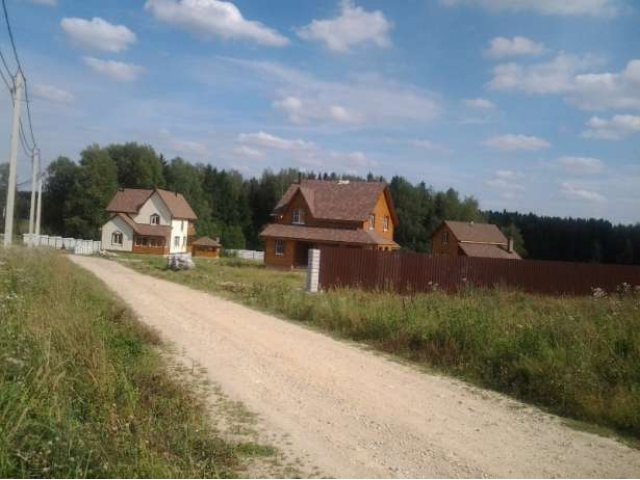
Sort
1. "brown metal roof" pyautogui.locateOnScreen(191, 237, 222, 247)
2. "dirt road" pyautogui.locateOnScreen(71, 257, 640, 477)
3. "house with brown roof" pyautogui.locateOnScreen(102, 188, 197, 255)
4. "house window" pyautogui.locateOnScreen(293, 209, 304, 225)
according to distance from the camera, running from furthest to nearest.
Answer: "brown metal roof" pyautogui.locateOnScreen(191, 237, 222, 247) → "house with brown roof" pyautogui.locateOnScreen(102, 188, 197, 255) → "house window" pyautogui.locateOnScreen(293, 209, 304, 225) → "dirt road" pyautogui.locateOnScreen(71, 257, 640, 477)

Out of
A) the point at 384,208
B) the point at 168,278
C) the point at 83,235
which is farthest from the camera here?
the point at 83,235

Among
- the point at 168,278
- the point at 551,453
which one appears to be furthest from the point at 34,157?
the point at 551,453

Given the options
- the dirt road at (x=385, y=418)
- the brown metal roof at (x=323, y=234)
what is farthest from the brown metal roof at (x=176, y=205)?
the dirt road at (x=385, y=418)

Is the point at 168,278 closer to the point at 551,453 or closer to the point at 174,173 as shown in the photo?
the point at 551,453

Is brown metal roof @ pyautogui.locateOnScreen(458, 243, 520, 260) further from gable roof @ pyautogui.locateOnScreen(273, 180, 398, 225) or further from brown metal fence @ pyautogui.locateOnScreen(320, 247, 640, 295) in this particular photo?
brown metal fence @ pyautogui.locateOnScreen(320, 247, 640, 295)

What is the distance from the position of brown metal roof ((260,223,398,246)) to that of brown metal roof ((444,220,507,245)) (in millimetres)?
23567

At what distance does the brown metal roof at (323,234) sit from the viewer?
1672 inches

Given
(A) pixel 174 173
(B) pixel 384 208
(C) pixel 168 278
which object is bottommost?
(C) pixel 168 278

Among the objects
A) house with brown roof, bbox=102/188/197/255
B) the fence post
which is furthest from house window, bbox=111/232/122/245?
the fence post

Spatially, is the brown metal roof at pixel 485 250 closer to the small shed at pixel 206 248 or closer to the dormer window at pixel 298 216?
the dormer window at pixel 298 216

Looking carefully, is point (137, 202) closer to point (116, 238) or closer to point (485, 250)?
point (116, 238)

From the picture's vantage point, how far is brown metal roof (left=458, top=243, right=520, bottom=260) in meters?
63.4

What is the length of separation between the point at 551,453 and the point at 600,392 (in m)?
2.12

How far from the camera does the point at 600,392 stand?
24.3 ft
